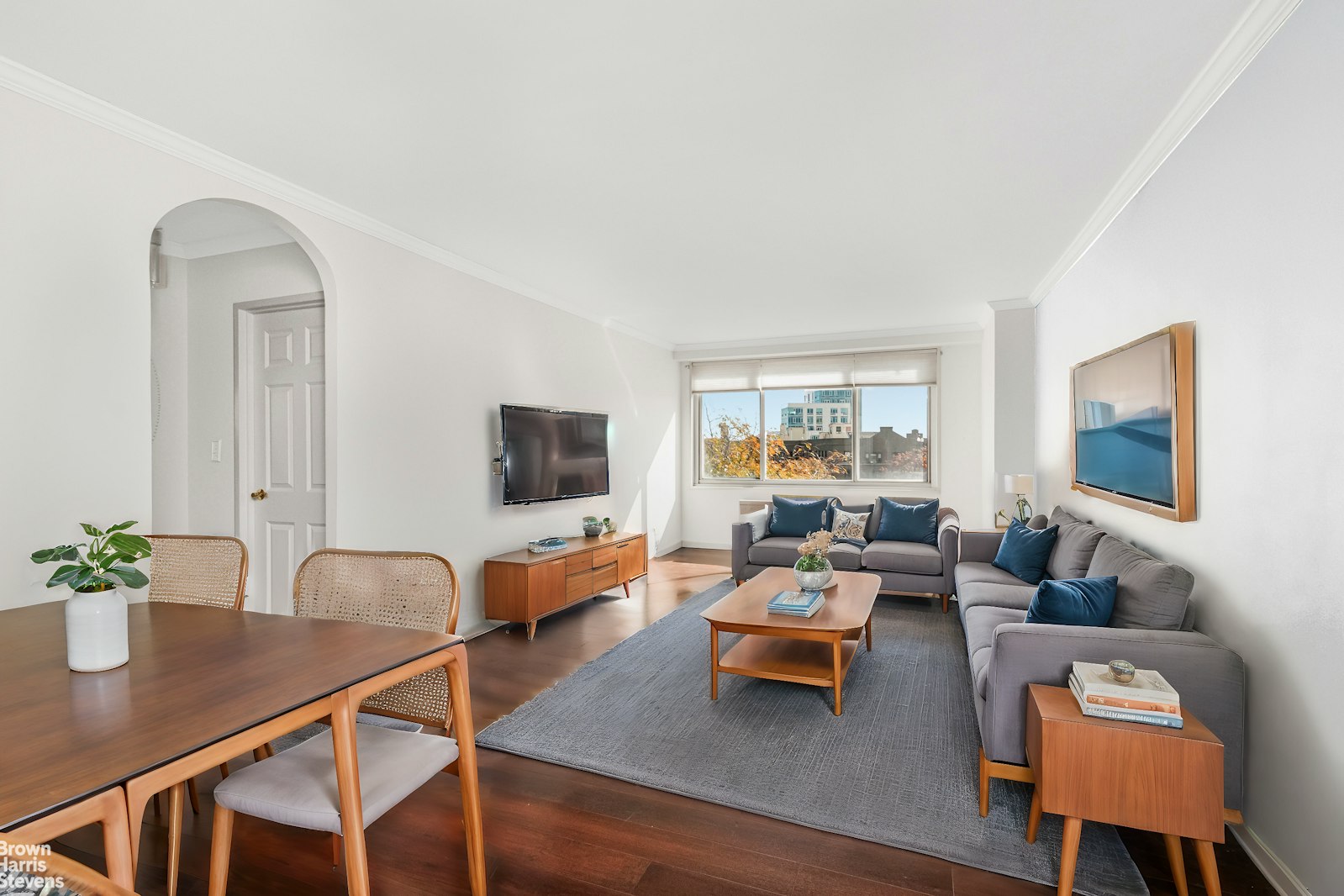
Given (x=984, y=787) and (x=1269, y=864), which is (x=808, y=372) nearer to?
(x=984, y=787)

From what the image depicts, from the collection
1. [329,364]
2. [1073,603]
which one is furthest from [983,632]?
[329,364]

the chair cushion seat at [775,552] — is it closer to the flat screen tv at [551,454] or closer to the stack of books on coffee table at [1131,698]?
the flat screen tv at [551,454]

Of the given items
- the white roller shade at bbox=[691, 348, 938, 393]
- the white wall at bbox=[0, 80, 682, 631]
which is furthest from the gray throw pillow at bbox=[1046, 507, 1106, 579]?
the white wall at bbox=[0, 80, 682, 631]

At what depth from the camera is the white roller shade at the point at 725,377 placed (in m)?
7.77

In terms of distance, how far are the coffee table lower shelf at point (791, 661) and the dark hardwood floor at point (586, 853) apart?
835 millimetres

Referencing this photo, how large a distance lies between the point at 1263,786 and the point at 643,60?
3.01m

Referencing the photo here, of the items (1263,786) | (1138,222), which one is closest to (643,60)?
(1138,222)

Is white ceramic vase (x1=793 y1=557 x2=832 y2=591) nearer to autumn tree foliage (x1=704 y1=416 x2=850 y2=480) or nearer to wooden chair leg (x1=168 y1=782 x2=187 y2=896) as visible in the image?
wooden chair leg (x1=168 y1=782 x2=187 y2=896)

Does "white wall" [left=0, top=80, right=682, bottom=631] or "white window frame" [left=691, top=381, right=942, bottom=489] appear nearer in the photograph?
"white wall" [left=0, top=80, right=682, bottom=631]

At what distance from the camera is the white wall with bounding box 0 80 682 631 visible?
2.33m

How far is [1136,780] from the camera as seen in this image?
173cm

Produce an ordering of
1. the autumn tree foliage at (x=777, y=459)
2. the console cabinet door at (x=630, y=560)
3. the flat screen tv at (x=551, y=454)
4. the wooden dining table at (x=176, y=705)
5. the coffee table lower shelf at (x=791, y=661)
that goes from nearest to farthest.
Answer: the wooden dining table at (x=176, y=705) < the coffee table lower shelf at (x=791, y=661) < the flat screen tv at (x=551, y=454) < the console cabinet door at (x=630, y=560) < the autumn tree foliage at (x=777, y=459)

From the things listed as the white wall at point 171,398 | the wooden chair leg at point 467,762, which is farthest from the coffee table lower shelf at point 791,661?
the white wall at point 171,398

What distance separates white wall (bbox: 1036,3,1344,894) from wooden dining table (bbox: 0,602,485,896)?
7.34ft
